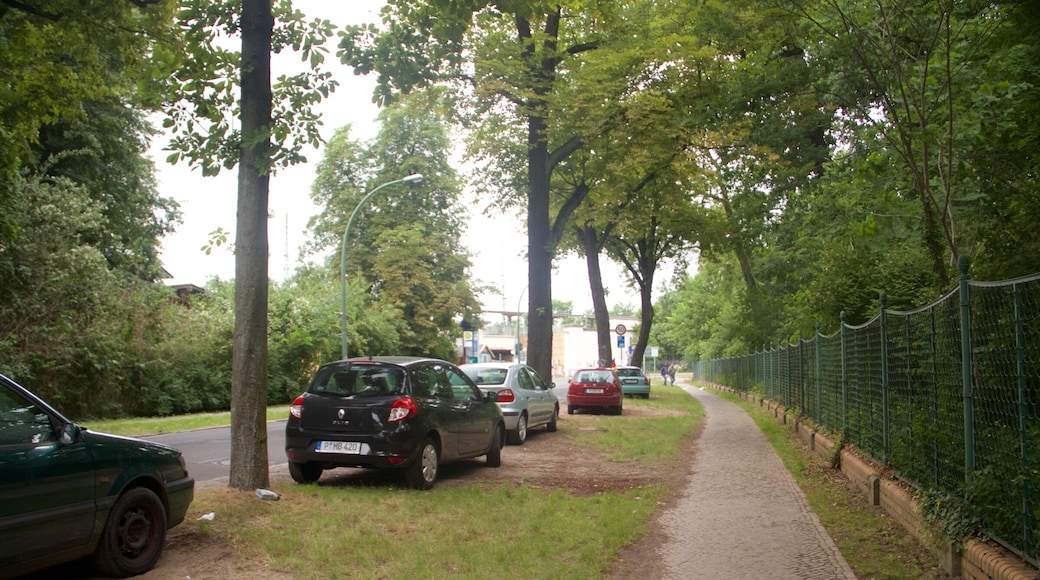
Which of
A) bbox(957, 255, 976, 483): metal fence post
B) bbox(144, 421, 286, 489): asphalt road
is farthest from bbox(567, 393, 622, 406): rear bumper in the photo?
bbox(957, 255, 976, 483): metal fence post

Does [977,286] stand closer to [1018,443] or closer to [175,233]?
[1018,443]

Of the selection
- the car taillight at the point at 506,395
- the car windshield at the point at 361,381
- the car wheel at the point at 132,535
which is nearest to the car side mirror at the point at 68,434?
the car wheel at the point at 132,535

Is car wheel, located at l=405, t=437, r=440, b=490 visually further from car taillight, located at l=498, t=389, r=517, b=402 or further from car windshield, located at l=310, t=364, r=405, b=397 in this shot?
car taillight, located at l=498, t=389, r=517, b=402

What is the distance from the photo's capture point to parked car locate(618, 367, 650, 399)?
118 feet

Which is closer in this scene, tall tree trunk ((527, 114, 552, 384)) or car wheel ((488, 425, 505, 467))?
car wheel ((488, 425, 505, 467))

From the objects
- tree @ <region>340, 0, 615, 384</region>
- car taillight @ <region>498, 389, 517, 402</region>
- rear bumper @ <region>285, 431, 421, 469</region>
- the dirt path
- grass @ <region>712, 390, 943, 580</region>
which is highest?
tree @ <region>340, 0, 615, 384</region>

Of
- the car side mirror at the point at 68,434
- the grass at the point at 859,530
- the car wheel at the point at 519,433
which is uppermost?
the car side mirror at the point at 68,434

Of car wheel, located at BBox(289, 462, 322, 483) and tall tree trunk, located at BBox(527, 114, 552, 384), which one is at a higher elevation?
tall tree trunk, located at BBox(527, 114, 552, 384)

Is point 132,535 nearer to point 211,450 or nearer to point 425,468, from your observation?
point 425,468

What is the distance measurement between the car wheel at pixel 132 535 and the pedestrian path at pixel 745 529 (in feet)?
12.3

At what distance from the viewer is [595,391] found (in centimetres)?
2450

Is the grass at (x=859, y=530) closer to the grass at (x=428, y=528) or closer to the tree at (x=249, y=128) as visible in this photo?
the grass at (x=428, y=528)

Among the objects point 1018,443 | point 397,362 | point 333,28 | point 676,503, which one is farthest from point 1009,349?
point 333,28

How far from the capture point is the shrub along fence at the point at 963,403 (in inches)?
192
